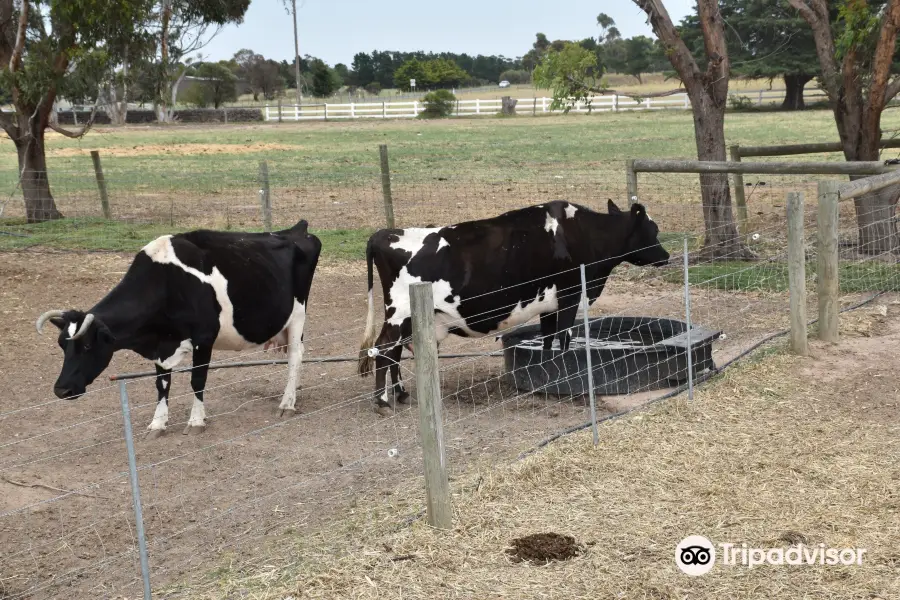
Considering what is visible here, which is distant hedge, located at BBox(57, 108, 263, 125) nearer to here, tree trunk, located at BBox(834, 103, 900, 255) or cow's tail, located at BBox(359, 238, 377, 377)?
tree trunk, located at BBox(834, 103, 900, 255)

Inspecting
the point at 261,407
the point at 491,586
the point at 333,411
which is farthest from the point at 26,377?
the point at 491,586

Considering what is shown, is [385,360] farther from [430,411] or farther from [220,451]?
[430,411]

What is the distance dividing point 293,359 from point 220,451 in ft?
4.44

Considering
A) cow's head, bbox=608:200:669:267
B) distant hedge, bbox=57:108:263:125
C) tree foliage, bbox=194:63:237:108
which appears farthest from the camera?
→ tree foliage, bbox=194:63:237:108

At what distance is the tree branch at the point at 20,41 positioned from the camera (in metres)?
17.3

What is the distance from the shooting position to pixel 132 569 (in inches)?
214

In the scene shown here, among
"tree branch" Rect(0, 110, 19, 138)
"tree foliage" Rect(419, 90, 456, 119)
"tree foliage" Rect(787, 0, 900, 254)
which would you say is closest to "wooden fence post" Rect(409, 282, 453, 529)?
"tree foliage" Rect(787, 0, 900, 254)

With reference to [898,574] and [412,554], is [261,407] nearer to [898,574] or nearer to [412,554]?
[412,554]

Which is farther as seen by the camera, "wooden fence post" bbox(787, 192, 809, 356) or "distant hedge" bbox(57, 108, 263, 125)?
"distant hedge" bbox(57, 108, 263, 125)

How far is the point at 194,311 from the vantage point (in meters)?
7.72

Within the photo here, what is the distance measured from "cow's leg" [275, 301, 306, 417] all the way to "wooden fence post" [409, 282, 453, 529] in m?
2.87

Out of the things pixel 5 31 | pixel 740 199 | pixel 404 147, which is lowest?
pixel 740 199

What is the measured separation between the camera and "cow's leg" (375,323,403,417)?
26.1ft

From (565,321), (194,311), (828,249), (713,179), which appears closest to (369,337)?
(194,311)
